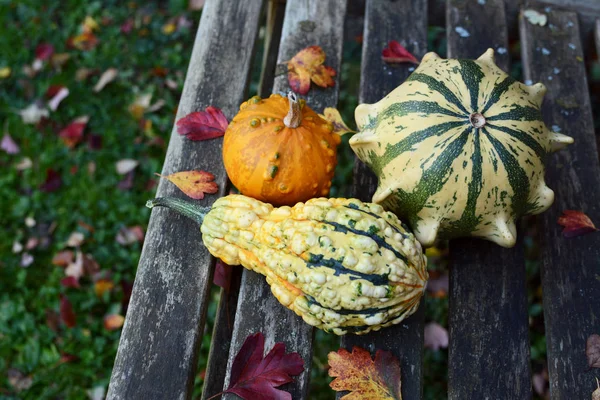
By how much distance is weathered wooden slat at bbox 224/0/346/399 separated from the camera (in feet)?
5.99

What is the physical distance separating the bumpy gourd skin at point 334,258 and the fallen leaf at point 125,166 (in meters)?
1.54

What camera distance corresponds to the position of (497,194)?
1.71 meters

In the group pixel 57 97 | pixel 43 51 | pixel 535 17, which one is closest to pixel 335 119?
pixel 535 17

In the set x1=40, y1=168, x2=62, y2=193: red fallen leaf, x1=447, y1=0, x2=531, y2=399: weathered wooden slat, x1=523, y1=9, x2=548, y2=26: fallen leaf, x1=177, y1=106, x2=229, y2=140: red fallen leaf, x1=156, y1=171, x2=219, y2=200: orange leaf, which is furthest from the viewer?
x1=40, y1=168, x2=62, y2=193: red fallen leaf

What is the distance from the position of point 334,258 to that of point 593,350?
100cm

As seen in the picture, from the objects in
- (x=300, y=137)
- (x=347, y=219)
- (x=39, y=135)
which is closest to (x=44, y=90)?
(x=39, y=135)

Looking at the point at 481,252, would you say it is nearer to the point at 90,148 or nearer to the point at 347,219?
the point at 347,219

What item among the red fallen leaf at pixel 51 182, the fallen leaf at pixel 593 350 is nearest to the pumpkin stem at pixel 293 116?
the fallen leaf at pixel 593 350

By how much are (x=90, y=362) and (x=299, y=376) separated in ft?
4.62

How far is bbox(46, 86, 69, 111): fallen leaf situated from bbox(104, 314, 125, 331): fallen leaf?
135cm

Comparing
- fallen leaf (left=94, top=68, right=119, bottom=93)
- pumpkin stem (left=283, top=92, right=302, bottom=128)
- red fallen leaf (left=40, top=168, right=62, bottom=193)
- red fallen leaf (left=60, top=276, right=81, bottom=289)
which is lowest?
red fallen leaf (left=60, top=276, right=81, bottom=289)

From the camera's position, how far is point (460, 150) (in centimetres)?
167

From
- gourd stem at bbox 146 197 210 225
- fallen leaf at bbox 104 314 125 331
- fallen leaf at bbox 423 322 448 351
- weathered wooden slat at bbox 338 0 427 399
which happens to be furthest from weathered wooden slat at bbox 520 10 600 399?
fallen leaf at bbox 104 314 125 331

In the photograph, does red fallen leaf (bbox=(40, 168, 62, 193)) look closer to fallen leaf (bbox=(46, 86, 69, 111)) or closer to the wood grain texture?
fallen leaf (bbox=(46, 86, 69, 111))
